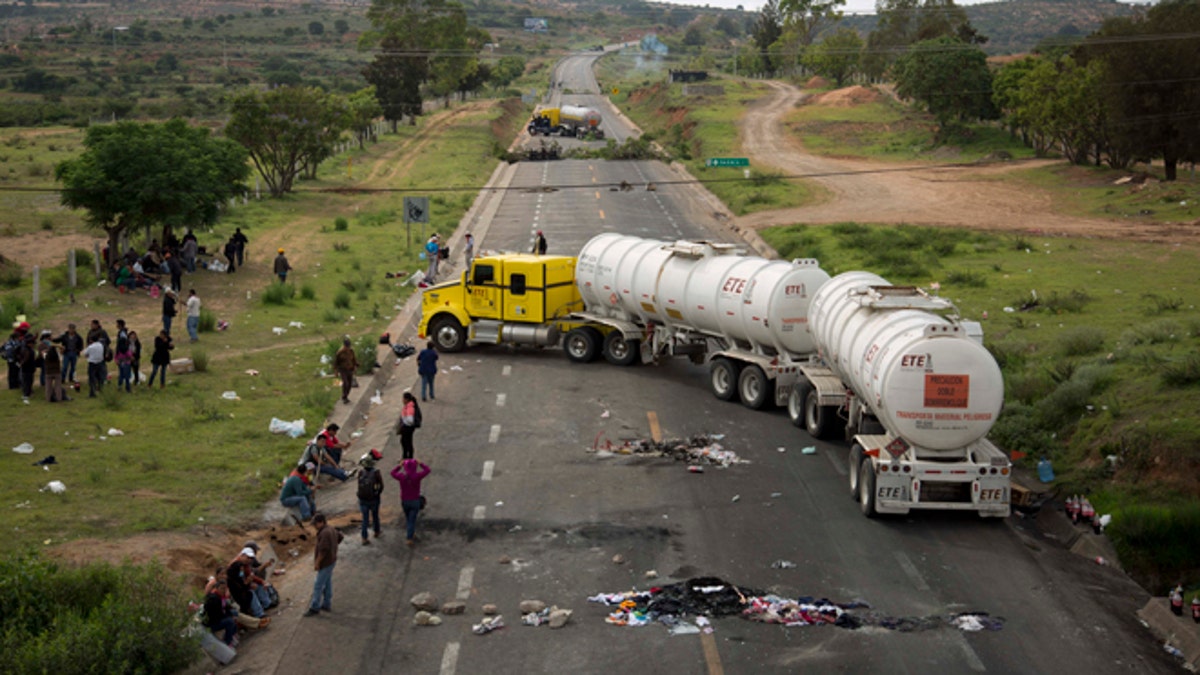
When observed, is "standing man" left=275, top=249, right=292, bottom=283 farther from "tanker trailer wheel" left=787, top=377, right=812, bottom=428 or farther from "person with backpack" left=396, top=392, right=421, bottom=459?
"tanker trailer wheel" left=787, top=377, right=812, bottom=428

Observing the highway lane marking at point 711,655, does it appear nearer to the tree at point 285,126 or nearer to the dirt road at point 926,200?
the dirt road at point 926,200

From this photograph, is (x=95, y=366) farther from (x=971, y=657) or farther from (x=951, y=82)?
(x=951, y=82)

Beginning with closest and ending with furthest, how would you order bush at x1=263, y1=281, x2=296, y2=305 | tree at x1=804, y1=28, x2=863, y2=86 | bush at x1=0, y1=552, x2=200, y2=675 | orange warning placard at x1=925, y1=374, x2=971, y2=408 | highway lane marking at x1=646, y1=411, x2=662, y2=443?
1. bush at x1=0, y1=552, x2=200, y2=675
2. orange warning placard at x1=925, y1=374, x2=971, y2=408
3. highway lane marking at x1=646, y1=411, x2=662, y2=443
4. bush at x1=263, y1=281, x2=296, y2=305
5. tree at x1=804, y1=28, x2=863, y2=86

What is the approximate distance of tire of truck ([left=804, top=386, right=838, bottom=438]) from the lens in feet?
71.4

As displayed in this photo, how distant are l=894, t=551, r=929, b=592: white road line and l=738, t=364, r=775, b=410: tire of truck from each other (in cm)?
780

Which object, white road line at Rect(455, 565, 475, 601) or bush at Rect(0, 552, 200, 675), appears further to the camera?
white road line at Rect(455, 565, 475, 601)

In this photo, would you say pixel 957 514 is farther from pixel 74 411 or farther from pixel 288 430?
pixel 74 411

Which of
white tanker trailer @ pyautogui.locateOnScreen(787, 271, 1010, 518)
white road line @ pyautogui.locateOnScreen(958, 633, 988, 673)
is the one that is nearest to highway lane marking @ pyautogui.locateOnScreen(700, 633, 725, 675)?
white road line @ pyautogui.locateOnScreen(958, 633, 988, 673)

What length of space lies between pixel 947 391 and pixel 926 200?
1792 inches

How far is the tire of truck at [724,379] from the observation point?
81.3 ft

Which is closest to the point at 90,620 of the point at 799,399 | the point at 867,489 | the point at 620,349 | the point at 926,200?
the point at 867,489

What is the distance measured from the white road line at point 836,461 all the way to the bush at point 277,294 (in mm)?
19551

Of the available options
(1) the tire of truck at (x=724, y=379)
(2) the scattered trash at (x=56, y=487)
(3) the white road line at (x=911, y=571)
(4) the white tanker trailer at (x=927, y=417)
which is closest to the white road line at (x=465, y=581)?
(3) the white road line at (x=911, y=571)

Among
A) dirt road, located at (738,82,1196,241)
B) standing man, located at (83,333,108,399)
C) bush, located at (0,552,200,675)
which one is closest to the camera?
bush, located at (0,552,200,675)
